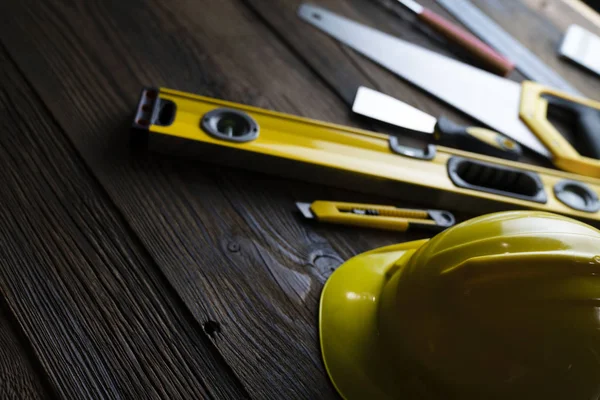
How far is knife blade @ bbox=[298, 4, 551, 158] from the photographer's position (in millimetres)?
842

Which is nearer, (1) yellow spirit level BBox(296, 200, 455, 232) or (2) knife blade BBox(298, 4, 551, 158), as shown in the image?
(1) yellow spirit level BBox(296, 200, 455, 232)

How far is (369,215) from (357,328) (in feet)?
0.48

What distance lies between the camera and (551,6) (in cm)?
113

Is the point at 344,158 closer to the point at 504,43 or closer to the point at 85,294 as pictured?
the point at 85,294

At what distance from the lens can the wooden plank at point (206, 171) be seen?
0.55 m

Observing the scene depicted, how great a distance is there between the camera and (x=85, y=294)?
53 cm

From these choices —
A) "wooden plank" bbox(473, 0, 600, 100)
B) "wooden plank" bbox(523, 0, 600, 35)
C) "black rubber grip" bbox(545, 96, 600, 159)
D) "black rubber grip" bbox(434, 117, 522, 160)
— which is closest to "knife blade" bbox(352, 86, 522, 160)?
"black rubber grip" bbox(434, 117, 522, 160)

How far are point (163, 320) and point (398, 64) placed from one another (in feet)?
1.73

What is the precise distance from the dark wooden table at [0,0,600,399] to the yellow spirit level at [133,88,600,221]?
2 centimetres

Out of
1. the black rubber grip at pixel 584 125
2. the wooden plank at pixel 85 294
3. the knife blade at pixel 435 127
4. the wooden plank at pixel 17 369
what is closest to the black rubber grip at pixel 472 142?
the knife blade at pixel 435 127

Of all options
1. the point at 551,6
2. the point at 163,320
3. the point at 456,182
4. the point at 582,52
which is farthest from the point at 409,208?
the point at 551,6

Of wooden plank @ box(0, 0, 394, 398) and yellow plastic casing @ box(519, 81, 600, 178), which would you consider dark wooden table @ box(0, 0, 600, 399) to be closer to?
wooden plank @ box(0, 0, 394, 398)

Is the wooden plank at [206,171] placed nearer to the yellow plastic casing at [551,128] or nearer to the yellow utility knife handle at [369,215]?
the yellow utility knife handle at [369,215]

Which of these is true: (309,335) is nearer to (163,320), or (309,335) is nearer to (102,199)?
(163,320)
